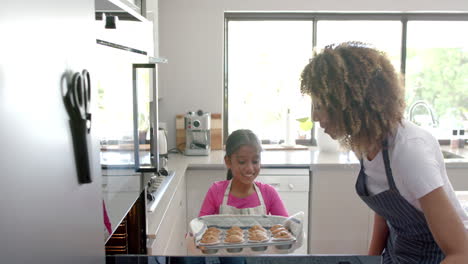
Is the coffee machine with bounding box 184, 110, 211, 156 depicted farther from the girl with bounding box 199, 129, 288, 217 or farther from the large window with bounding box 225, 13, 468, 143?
the girl with bounding box 199, 129, 288, 217

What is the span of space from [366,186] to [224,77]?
2525 millimetres

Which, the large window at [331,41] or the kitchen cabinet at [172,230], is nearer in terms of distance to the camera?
the kitchen cabinet at [172,230]

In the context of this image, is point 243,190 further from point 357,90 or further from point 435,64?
point 435,64

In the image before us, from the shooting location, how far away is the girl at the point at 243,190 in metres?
1.81

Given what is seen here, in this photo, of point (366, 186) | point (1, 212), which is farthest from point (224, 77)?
point (1, 212)

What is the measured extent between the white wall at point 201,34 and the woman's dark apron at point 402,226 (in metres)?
2.40

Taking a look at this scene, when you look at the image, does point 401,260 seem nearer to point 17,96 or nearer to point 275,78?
point 17,96

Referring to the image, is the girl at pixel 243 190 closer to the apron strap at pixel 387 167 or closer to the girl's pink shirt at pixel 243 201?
the girl's pink shirt at pixel 243 201

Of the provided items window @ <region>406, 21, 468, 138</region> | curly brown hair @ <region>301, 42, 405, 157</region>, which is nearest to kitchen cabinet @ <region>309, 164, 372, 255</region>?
window @ <region>406, 21, 468, 138</region>

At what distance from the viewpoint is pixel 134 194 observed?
1.07 m

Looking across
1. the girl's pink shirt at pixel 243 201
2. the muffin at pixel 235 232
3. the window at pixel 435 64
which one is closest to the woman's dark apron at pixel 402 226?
the muffin at pixel 235 232

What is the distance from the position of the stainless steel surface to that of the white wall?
9.74ft

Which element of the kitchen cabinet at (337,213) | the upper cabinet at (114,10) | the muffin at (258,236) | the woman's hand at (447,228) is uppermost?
the upper cabinet at (114,10)

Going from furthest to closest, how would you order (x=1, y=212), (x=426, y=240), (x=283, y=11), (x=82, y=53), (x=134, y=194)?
1. (x=283, y=11)
2. (x=426, y=240)
3. (x=134, y=194)
4. (x=82, y=53)
5. (x=1, y=212)
